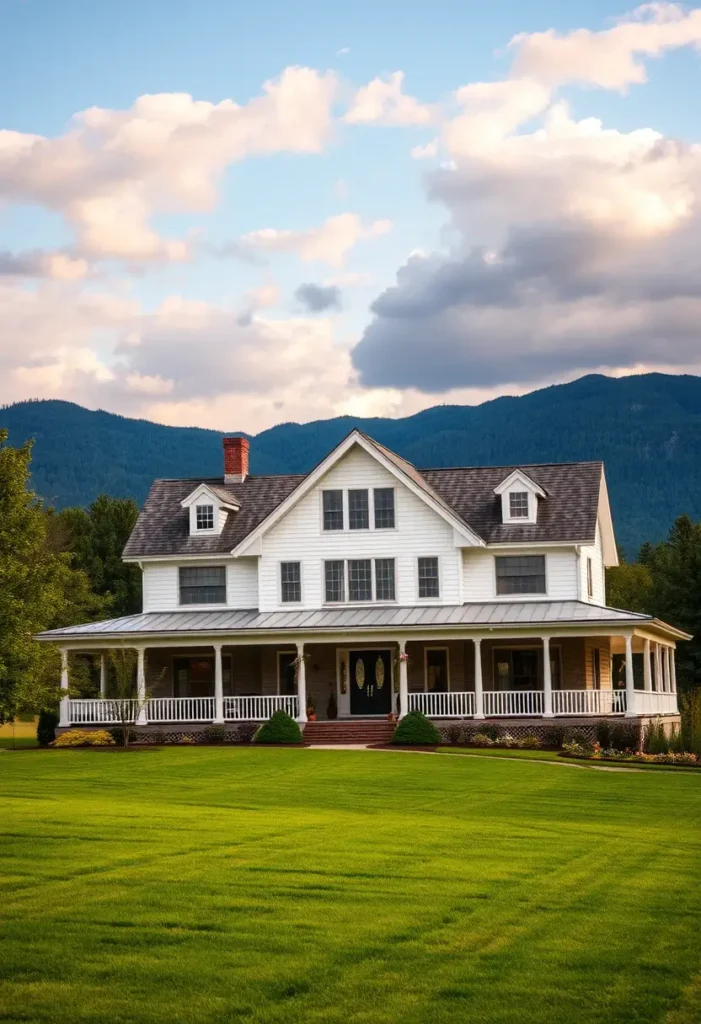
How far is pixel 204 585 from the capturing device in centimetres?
4741

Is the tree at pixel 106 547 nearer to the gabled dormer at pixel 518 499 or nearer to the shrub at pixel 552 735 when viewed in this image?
the gabled dormer at pixel 518 499

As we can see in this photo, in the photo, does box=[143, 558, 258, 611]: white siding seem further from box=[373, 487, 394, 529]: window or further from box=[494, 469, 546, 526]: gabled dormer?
box=[494, 469, 546, 526]: gabled dormer

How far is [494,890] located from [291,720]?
87.5ft

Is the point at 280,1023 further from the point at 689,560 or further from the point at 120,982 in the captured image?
the point at 689,560

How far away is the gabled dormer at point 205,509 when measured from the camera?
4800cm

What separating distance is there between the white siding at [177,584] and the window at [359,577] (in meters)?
3.49

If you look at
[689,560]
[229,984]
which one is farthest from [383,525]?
[229,984]

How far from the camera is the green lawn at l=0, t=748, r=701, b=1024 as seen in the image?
978cm

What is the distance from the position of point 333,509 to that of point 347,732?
8.16 metres

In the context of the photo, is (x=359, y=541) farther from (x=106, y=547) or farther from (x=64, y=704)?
(x=106, y=547)

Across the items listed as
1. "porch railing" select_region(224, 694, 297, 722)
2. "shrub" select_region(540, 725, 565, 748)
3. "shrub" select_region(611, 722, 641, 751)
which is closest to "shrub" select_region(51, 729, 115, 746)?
"porch railing" select_region(224, 694, 297, 722)

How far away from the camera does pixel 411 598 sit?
147ft

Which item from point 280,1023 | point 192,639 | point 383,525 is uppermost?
point 383,525

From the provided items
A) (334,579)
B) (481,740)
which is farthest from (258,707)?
(481,740)
